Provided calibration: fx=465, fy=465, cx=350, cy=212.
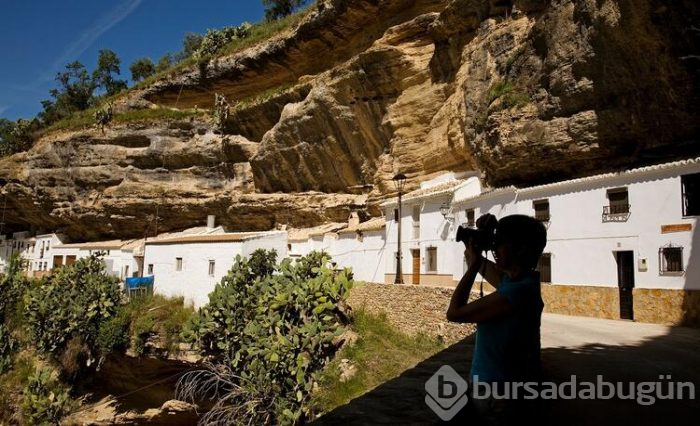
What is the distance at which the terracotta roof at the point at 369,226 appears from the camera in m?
20.3

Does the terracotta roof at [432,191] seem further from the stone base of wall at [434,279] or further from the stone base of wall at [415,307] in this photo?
the stone base of wall at [415,307]

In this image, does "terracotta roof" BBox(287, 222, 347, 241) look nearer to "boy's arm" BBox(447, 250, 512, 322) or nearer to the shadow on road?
the shadow on road

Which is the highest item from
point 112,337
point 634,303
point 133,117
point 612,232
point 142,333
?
point 133,117

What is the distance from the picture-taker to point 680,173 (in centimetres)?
1032

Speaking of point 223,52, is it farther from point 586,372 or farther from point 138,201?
point 586,372

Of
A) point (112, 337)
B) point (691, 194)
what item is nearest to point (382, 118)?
point (691, 194)

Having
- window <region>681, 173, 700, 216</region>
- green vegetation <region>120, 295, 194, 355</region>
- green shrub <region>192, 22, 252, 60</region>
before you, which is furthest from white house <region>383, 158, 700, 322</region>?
green shrub <region>192, 22, 252, 60</region>

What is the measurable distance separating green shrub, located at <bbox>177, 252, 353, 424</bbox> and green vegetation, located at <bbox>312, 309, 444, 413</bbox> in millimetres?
479

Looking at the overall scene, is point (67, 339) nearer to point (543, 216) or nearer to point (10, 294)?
point (10, 294)

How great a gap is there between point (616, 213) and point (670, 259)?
5.55 feet

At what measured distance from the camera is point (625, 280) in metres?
11.2

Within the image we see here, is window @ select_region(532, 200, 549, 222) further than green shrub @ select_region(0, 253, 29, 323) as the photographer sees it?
No

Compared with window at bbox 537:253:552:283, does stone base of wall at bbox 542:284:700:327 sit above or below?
below

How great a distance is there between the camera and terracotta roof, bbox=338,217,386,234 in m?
20.3
